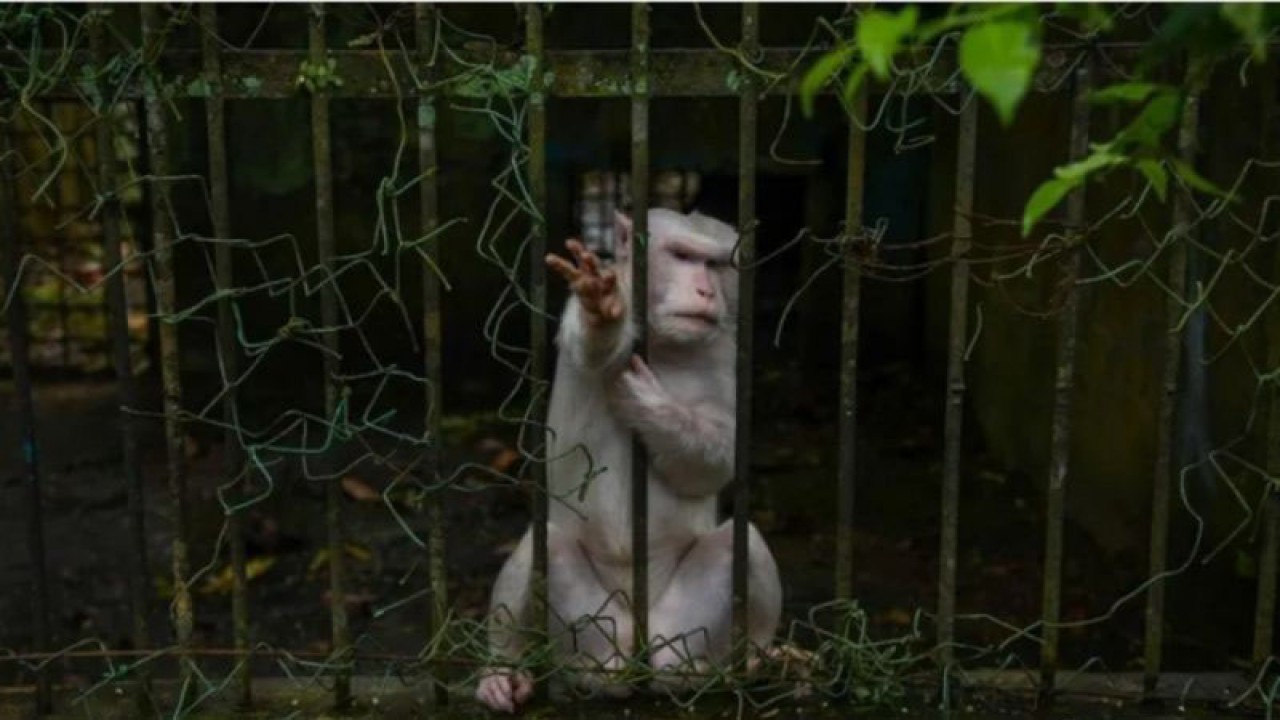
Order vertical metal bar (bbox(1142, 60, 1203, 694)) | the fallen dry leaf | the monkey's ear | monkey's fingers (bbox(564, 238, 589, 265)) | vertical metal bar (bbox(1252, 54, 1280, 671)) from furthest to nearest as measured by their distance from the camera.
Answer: the fallen dry leaf
the monkey's ear
vertical metal bar (bbox(1252, 54, 1280, 671))
vertical metal bar (bbox(1142, 60, 1203, 694))
monkey's fingers (bbox(564, 238, 589, 265))

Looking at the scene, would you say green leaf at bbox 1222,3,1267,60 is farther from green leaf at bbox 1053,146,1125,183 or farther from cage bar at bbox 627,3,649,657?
cage bar at bbox 627,3,649,657

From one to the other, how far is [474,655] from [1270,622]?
1.92 metres

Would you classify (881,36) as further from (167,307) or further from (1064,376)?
(167,307)

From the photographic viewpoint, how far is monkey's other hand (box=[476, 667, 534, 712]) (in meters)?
3.90

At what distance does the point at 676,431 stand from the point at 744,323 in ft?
1.22

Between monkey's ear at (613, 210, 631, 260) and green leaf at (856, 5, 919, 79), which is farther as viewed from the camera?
monkey's ear at (613, 210, 631, 260)

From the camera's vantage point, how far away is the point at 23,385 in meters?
3.70

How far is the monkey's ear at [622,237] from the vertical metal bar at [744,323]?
0.44m

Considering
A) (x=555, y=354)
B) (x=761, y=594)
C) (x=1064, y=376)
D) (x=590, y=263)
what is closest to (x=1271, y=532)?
(x=1064, y=376)

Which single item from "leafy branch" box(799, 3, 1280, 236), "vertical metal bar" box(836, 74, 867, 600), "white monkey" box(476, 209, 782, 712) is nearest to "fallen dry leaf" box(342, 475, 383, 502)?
"white monkey" box(476, 209, 782, 712)

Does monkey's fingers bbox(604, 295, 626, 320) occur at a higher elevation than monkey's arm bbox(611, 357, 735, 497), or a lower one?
higher

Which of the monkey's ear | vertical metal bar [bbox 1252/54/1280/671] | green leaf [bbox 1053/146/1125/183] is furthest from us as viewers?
the monkey's ear

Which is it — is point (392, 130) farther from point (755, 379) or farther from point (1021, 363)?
point (1021, 363)

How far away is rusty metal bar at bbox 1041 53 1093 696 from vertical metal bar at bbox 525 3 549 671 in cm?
117
